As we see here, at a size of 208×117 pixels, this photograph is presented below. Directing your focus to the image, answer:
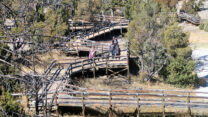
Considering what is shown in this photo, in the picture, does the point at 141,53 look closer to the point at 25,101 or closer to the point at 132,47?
the point at 132,47

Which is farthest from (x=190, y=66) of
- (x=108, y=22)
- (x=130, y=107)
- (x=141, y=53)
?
(x=108, y=22)

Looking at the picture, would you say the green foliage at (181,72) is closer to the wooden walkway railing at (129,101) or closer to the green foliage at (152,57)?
the green foliage at (152,57)

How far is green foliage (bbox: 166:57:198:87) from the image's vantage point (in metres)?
21.8

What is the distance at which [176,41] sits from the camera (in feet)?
75.8

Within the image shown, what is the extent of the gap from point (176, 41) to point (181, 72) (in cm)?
278

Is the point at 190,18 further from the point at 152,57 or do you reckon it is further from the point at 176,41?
the point at 152,57

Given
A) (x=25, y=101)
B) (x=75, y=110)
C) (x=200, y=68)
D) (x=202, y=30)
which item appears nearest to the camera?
(x=25, y=101)

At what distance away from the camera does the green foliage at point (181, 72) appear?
21812 mm

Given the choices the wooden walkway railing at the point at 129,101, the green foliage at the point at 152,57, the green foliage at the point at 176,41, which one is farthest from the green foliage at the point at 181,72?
the wooden walkway railing at the point at 129,101

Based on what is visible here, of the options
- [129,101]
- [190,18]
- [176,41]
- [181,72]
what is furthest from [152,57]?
[190,18]

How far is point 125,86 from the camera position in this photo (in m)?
21.8

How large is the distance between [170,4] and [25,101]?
3920 cm

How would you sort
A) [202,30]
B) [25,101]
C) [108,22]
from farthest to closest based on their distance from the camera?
[202,30] → [108,22] → [25,101]

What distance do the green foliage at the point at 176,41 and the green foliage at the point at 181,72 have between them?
3.28 feet
